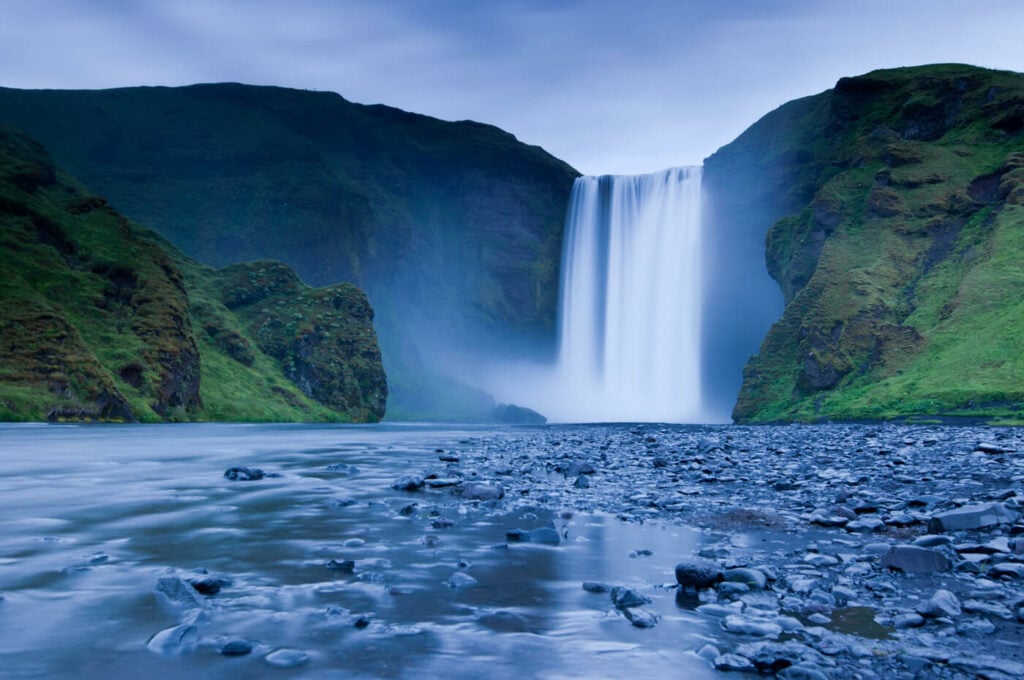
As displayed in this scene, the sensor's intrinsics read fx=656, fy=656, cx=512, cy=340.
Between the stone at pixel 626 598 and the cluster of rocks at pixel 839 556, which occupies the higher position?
the cluster of rocks at pixel 839 556

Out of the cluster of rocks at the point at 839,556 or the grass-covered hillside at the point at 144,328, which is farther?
the grass-covered hillside at the point at 144,328

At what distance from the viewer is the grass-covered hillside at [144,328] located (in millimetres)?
41906

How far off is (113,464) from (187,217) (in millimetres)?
110248

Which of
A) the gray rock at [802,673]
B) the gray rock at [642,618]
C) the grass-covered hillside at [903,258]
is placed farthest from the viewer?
the grass-covered hillside at [903,258]

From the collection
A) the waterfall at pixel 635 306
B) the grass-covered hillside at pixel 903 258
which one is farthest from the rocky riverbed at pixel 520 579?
the waterfall at pixel 635 306

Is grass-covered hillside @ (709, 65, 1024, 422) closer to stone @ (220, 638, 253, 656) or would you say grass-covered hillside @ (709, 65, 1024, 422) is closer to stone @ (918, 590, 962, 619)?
stone @ (918, 590, 962, 619)

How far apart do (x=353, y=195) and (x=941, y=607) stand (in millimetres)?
127657

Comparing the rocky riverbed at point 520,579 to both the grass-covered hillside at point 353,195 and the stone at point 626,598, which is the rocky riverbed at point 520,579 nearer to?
the stone at point 626,598

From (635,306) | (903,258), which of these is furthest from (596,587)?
(635,306)

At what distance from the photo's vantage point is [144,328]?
2083 inches

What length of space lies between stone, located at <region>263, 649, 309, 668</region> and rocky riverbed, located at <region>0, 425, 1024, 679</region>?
19mm

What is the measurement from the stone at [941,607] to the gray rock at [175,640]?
5092 mm

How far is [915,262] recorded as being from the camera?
→ 64.7m

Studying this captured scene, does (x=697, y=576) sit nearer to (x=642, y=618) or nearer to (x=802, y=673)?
(x=642, y=618)
